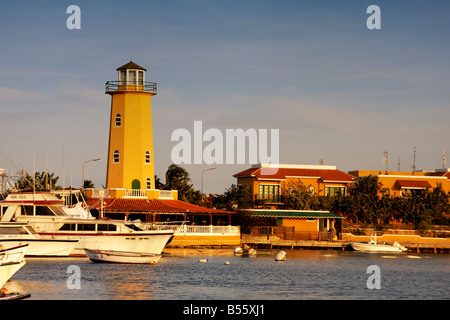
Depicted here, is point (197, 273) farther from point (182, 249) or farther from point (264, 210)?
point (264, 210)

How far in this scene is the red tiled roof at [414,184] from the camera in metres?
85.3

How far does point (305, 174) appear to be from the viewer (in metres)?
84.4

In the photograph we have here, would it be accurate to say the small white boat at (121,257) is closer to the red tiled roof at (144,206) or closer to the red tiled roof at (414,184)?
the red tiled roof at (144,206)

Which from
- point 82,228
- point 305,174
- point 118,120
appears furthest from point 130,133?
point 305,174

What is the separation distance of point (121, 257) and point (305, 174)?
35.4 m

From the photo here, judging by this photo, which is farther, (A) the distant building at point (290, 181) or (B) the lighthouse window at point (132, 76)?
(A) the distant building at point (290, 181)

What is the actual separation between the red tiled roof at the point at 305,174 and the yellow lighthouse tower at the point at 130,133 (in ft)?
51.8

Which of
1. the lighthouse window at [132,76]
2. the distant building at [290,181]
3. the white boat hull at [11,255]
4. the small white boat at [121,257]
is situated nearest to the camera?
the white boat hull at [11,255]

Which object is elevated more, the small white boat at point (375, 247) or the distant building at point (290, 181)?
the distant building at point (290, 181)

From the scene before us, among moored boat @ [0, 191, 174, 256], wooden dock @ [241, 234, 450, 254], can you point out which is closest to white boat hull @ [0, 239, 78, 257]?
moored boat @ [0, 191, 174, 256]

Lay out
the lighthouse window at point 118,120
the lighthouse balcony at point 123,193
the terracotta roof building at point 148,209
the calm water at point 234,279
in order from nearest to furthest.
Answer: the calm water at point 234,279
the terracotta roof building at point 148,209
the lighthouse balcony at point 123,193
the lighthouse window at point 118,120

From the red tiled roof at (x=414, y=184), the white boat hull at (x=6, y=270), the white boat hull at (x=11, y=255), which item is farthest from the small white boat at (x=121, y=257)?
the red tiled roof at (x=414, y=184)

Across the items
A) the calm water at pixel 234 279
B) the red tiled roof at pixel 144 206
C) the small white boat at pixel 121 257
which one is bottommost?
the calm water at pixel 234 279
